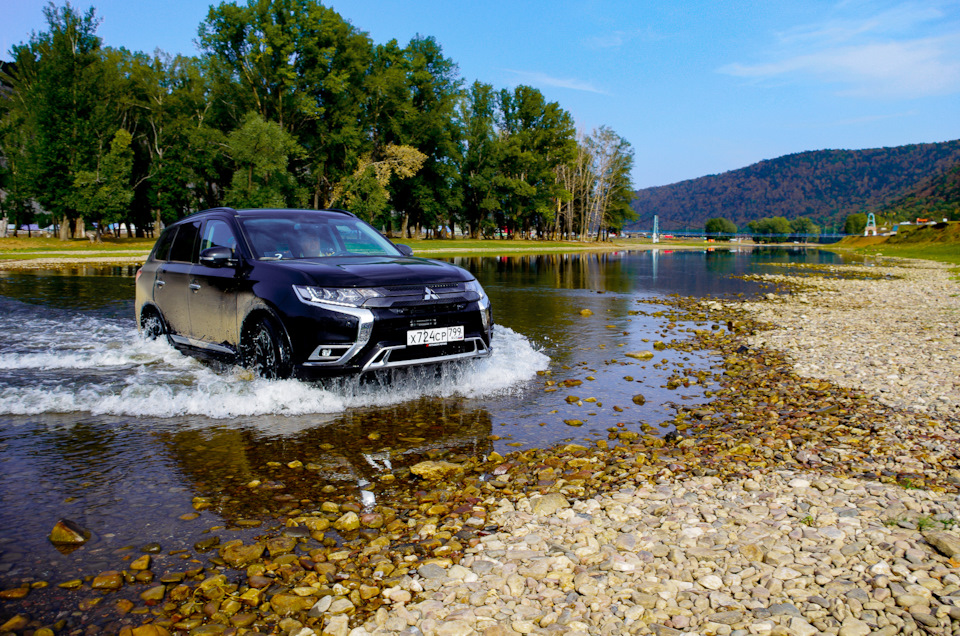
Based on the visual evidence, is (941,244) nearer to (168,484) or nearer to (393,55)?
(393,55)

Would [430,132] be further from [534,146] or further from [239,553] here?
[239,553]

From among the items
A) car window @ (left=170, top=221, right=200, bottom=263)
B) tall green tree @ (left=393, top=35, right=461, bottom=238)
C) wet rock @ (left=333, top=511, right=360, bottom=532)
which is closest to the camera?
wet rock @ (left=333, top=511, right=360, bottom=532)

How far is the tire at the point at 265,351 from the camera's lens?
596cm

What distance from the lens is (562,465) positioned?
14.9 ft

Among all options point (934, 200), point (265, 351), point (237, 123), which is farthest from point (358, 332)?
point (934, 200)

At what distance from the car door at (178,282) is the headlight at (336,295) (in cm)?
248

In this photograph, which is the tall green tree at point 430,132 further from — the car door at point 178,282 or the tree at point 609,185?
the car door at point 178,282

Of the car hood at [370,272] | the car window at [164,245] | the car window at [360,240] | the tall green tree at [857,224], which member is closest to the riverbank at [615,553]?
the car hood at [370,272]

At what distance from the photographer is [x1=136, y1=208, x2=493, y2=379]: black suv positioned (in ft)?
18.8

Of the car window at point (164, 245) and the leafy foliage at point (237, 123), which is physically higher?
the leafy foliage at point (237, 123)

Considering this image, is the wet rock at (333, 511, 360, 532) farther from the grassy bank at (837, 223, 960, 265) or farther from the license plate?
the grassy bank at (837, 223, 960, 265)

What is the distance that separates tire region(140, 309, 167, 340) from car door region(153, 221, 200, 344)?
21 centimetres

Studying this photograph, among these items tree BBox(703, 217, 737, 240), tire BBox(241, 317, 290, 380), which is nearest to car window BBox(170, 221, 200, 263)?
tire BBox(241, 317, 290, 380)

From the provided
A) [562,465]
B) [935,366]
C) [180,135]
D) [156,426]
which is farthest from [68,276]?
[180,135]
